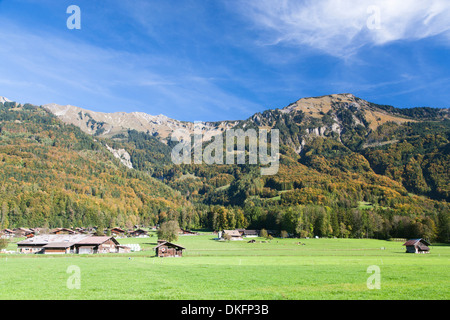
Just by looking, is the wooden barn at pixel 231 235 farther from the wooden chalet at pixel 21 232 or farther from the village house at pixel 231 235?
the wooden chalet at pixel 21 232

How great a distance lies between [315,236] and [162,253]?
8107cm

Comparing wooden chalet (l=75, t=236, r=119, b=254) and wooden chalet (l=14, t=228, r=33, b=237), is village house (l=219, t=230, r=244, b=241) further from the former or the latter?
wooden chalet (l=14, t=228, r=33, b=237)

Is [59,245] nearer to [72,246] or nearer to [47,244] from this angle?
[72,246]

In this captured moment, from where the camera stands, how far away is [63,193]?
542 feet

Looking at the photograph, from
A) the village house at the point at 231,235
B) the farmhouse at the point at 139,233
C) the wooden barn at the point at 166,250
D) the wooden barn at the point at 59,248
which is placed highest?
the wooden barn at the point at 166,250

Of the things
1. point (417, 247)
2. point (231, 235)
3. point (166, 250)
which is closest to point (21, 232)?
point (231, 235)

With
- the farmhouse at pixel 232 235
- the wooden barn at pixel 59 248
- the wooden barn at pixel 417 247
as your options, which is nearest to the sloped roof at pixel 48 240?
the wooden barn at pixel 59 248

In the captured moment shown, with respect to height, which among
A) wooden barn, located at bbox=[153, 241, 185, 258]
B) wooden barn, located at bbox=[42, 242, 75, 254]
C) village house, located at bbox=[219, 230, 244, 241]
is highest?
wooden barn, located at bbox=[153, 241, 185, 258]

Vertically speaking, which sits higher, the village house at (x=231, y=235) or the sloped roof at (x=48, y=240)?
the sloped roof at (x=48, y=240)

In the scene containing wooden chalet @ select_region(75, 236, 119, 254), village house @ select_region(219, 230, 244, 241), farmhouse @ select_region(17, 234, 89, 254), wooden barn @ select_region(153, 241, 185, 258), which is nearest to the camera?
wooden barn @ select_region(153, 241, 185, 258)

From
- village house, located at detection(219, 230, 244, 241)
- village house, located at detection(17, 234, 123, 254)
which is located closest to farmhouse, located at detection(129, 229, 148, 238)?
village house, located at detection(219, 230, 244, 241)
